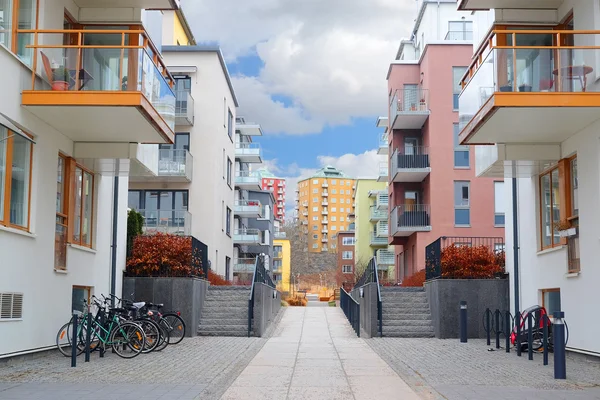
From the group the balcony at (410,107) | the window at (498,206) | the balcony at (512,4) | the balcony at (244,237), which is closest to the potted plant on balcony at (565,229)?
the balcony at (512,4)

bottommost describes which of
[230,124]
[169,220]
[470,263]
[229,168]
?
[470,263]

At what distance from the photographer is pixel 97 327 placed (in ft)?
45.7

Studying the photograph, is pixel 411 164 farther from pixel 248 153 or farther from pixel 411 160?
pixel 248 153

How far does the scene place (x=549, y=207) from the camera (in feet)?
56.6

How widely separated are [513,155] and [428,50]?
21567mm

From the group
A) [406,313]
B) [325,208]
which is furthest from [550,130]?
[325,208]

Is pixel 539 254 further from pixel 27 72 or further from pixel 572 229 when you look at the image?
pixel 27 72

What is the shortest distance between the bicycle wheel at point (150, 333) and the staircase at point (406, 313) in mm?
7303

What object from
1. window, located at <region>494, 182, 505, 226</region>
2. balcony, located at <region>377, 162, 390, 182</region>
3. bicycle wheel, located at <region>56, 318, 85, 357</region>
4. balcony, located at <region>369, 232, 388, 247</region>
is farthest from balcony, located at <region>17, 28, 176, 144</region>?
balcony, located at <region>369, 232, 388, 247</region>

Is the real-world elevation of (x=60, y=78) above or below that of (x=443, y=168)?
below

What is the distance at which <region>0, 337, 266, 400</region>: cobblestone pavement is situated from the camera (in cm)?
952

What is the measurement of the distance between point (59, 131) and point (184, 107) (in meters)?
22.9

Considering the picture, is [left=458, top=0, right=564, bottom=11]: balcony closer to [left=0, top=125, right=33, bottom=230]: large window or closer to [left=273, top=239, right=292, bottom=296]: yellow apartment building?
[left=0, top=125, right=33, bottom=230]: large window

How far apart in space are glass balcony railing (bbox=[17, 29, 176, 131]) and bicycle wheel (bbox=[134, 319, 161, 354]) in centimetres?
418
